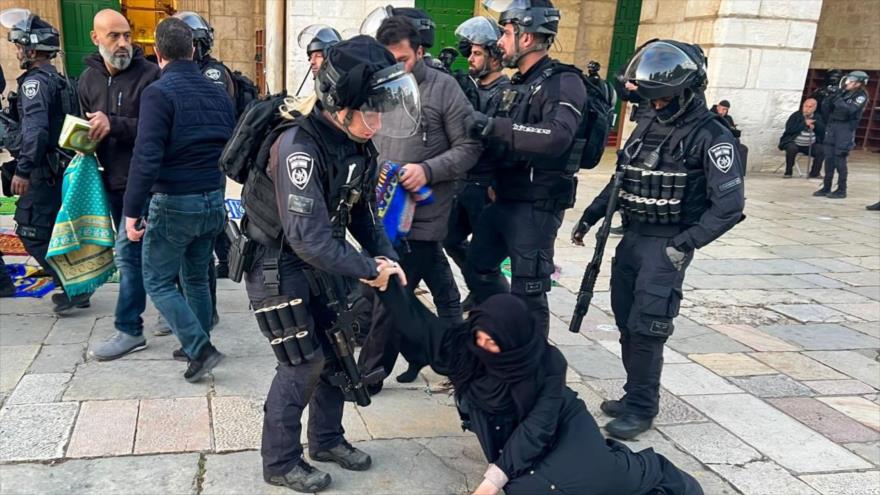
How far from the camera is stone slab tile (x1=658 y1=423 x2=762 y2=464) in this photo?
3.36m

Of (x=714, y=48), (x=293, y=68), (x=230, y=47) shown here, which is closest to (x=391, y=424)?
(x=293, y=68)

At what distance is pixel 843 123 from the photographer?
11211 mm

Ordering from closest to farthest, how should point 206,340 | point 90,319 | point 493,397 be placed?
1. point 493,397
2. point 206,340
3. point 90,319

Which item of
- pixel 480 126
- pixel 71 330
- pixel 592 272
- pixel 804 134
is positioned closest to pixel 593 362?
pixel 592 272

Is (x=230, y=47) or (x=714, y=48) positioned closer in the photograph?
(x=714, y=48)

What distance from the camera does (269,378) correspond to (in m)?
3.87

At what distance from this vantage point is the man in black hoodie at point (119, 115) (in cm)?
384

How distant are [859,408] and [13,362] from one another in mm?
4983

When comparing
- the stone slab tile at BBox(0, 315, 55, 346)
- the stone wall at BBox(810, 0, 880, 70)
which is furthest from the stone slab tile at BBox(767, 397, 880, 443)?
the stone wall at BBox(810, 0, 880, 70)

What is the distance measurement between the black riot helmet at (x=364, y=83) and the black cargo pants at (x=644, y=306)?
157 centimetres

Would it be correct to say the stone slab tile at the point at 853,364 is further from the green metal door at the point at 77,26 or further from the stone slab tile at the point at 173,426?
the green metal door at the point at 77,26

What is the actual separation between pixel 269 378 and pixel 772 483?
265 centimetres

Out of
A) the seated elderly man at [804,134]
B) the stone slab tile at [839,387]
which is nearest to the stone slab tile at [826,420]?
the stone slab tile at [839,387]

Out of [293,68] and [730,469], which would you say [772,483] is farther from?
[293,68]
